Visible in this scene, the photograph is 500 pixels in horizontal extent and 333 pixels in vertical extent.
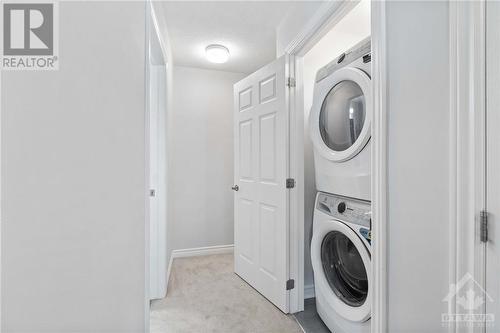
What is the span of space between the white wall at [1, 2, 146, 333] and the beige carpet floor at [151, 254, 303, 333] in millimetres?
818

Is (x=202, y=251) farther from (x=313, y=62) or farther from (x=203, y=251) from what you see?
(x=313, y=62)

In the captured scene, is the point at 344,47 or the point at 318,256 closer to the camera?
the point at 318,256

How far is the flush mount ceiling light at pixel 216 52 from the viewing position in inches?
106

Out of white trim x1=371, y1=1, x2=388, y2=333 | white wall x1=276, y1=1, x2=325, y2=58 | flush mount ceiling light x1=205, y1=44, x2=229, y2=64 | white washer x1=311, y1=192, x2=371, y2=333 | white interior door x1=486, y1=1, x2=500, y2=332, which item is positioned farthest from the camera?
flush mount ceiling light x1=205, y1=44, x2=229, y2=64

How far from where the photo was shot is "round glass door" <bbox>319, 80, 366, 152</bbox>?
1.48 metres

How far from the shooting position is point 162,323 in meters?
1.83

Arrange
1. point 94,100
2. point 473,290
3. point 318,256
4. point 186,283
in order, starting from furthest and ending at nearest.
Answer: point 186,283
point 318,256
point 94,100
point 473,290

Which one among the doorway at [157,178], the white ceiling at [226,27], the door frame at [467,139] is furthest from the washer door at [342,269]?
the white ceiling at [226,27]

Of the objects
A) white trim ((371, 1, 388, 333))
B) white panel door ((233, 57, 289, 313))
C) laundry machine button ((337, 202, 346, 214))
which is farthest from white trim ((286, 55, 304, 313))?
white trim ((371, 1, 388, 333))

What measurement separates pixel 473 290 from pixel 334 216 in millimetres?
829

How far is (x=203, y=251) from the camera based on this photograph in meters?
3.31

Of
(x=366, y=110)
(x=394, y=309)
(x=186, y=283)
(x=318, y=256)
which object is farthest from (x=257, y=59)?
(x=394, y=309)

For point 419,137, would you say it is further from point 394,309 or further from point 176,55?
point 176,55

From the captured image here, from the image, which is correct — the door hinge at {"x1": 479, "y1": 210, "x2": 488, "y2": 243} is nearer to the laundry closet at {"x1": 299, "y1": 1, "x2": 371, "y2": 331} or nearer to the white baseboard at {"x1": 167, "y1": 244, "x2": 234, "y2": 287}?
the laundry closet at {"x1": 299, "y1": 1, "x2": 371, "y2": 331}
